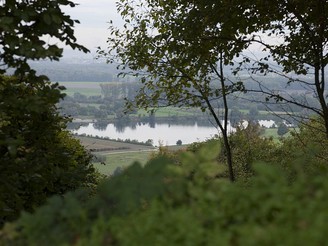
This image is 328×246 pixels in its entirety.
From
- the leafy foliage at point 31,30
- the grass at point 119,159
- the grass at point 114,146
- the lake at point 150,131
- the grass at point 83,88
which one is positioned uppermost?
the grass at point 83,88

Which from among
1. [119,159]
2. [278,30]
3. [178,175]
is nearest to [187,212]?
[178,175]

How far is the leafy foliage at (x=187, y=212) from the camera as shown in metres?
2.14

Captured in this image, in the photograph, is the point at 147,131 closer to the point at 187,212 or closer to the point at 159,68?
the point at 159,68

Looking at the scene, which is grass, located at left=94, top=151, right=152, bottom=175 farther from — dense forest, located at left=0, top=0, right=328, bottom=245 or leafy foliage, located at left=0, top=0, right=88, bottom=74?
leafy foliage, located at left=0, top=0, right=88, bottom=74

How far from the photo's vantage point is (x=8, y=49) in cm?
536

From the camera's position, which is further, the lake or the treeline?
the lake

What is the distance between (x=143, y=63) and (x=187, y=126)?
12079 centimetres

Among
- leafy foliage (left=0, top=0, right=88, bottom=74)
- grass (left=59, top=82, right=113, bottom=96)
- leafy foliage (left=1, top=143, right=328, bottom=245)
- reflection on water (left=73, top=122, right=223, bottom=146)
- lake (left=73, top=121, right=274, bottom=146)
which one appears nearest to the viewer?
leafy foliage (left=1, top=143, right=328, bottom=245)

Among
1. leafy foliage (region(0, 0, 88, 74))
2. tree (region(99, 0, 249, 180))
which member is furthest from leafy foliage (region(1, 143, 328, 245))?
tree (region(99, 0, 249, 180))

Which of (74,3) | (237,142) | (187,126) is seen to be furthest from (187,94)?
(187,126)

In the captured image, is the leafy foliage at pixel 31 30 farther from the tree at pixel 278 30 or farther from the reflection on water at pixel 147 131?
the reflection on water at pixel 147 131

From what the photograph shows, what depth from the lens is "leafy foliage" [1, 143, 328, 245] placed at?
7.03 ft

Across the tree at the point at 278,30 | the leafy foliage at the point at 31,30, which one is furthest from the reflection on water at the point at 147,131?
the leafy foliage at the point at 31,30

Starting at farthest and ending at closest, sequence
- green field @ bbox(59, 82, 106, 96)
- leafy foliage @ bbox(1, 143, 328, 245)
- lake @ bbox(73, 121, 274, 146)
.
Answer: green field @ bbox(59, 82, 106, 96) < lake @ bbox(73, 121, 274, 146) < leafy foliage @ bbox(1, 143, 328, 245)
